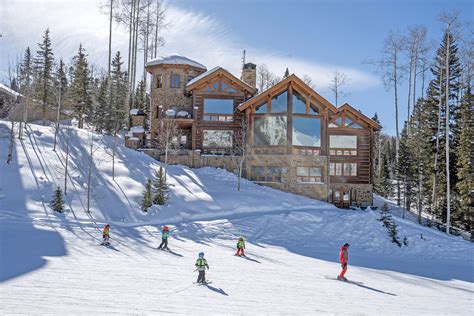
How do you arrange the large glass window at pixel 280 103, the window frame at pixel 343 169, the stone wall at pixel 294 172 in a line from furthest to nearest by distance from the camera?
the window frame at pixel 343 169 → the large glass window at pixel 280 103 → the stone wall at pixel 294 172

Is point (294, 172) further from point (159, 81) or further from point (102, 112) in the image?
point (102, 112)

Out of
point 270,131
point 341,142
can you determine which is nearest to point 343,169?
point 341,142

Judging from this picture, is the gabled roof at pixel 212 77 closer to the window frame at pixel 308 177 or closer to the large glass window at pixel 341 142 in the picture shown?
the large glass window at pixel 341 142

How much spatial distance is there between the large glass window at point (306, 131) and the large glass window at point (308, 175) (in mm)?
2054

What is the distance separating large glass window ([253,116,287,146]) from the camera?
1089 inches

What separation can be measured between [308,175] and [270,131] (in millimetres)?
4777

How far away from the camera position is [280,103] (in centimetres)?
2795

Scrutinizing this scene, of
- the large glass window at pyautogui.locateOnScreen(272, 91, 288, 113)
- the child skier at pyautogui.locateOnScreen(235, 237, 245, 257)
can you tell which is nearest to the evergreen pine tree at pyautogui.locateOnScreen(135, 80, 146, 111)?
the large glass window at pyautogui.locateOnScreen(272, 91, 288, 113)

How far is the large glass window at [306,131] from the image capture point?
90.7 ft

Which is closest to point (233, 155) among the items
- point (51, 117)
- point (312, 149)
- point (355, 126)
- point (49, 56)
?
point (312, 149)

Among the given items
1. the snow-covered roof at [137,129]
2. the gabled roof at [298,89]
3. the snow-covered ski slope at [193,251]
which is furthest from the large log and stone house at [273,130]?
the snow-covered ski slope at [193,251]

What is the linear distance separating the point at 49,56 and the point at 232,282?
42105 millimetres

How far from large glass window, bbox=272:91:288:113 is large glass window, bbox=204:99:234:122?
471cm

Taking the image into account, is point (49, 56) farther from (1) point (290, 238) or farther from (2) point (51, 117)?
(1) point (290, 238)
